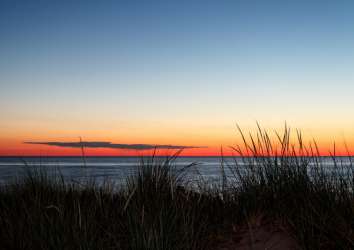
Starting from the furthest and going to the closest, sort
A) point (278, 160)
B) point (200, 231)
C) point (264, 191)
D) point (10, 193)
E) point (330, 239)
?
point (10, 193), point (278, 160), point (264, 191), point (200, 231), point (330, 239)

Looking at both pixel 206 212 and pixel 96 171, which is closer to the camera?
pixel 206 212

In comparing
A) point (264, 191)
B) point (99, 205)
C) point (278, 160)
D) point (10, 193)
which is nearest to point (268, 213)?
point (264, 191)

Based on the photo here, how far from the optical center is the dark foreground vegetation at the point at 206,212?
3768 mm

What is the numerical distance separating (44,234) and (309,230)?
2.39 m

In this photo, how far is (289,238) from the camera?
409cm

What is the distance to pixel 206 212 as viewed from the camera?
488 cm

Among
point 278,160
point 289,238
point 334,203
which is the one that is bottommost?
point 289,238

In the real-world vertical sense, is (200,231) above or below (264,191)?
below

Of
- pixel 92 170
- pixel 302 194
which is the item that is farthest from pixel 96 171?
pixel 302 194

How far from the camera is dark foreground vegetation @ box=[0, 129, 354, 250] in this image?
3768mm

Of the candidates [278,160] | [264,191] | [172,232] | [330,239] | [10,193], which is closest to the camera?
[330,239]

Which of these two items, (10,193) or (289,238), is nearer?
(289,238)

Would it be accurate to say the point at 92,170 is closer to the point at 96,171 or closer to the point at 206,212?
the point at 206,212

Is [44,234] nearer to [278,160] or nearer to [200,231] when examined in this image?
[200,231]
